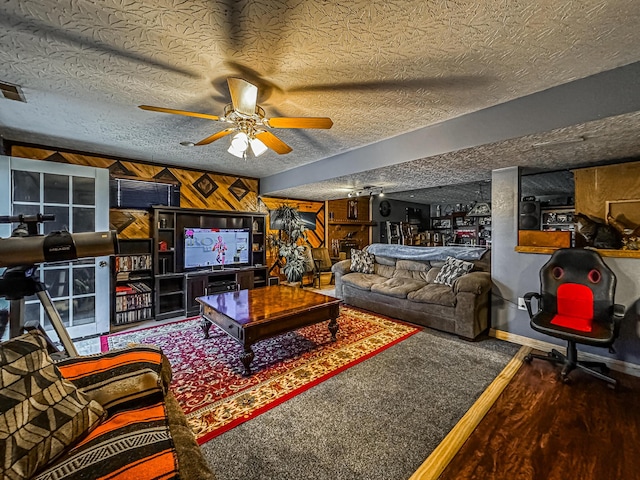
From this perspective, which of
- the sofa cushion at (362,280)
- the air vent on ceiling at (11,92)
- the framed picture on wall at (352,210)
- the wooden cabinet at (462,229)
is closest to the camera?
the air vent on ceiling at (11,92)

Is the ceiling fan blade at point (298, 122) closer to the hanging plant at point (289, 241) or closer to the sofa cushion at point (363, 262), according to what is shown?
the sofa cushion at point (363, 262)

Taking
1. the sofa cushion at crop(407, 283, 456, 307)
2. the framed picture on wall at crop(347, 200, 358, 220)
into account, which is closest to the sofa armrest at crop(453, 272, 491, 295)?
the sofa cushion at crop(407, 283, 456, 307)

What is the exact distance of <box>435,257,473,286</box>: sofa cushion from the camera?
141 inches

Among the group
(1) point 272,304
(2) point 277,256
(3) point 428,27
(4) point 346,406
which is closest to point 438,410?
(4) point 346,406

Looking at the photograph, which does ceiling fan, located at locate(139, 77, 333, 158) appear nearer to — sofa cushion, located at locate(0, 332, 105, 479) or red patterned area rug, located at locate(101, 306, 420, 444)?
sofa cushion, located at locate(0, 332, 105, 479)

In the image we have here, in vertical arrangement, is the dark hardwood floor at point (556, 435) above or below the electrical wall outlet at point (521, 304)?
below

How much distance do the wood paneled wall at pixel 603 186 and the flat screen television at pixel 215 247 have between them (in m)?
4.74

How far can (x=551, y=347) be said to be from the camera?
2824 millimetres

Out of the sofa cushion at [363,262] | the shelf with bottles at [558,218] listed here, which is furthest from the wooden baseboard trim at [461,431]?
the shelf with bottles at [558,218]

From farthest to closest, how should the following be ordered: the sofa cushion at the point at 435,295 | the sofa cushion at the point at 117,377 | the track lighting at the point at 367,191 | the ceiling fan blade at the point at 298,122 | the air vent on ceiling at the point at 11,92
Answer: the track lighting at the point at 367,191 → the sofa cushion at the point at 435,295 → the air vent on ceiling at the point at 11,92 → the ceiling fan blade at the point at 298,122 → the sofa cushion at the point at 117,377

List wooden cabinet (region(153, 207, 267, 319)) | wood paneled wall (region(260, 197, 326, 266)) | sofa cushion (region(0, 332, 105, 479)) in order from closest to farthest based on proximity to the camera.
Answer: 1. sofa cushion (region(0, 332, 105, 479))
2. wooden cabinet (region(153, 207, 267, 319))
3. wood paneled wall (region(260, 197, 326, 266))

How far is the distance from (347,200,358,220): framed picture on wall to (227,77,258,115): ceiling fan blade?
5.76 m

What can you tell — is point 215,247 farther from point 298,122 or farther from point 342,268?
point 298,122

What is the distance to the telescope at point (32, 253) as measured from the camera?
1250 millimetres
